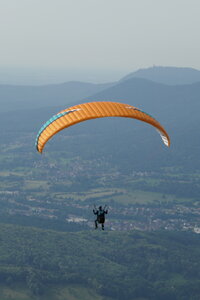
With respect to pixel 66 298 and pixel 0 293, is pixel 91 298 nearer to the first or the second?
pixel 66 298

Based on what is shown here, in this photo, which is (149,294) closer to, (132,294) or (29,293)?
(132,294)

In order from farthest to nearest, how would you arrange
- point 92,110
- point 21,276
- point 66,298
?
1. point 21,276
2. point 66,298
3. point 92,110

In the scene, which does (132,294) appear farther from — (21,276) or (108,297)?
(21,276)

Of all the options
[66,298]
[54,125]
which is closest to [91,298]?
[66,298]

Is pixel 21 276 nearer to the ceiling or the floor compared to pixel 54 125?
nearer to the floor

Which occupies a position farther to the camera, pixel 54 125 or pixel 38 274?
pixel 38 274

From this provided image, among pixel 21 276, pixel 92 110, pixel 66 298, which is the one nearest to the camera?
pixel 92 110

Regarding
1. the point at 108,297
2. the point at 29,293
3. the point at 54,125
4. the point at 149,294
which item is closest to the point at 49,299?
the point at 29,293

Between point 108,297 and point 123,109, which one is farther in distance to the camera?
point 108,297

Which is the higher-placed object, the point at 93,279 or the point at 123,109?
the point at 123,109
